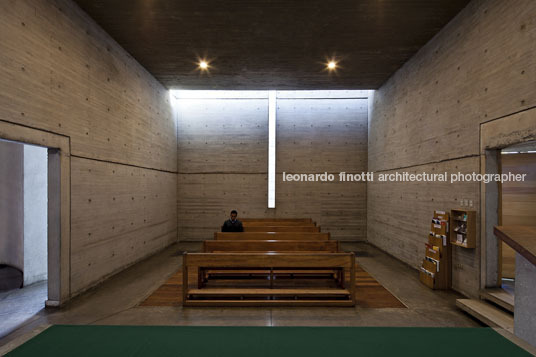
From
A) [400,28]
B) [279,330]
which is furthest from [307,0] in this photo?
[279,330]

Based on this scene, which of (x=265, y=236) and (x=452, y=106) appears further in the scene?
(x=265, y=236)

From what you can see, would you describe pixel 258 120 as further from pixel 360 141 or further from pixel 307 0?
pixel 307 0

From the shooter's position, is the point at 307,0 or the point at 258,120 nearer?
the point at 307,0

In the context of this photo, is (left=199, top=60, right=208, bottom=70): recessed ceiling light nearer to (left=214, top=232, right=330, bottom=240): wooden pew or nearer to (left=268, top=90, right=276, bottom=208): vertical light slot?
(left=268, top=90, right=276, bottom=208): vertical light slot

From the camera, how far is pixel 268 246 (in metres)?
4.65

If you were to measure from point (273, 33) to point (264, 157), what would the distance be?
4.33 meters

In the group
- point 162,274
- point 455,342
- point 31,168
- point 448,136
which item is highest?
point 448,136

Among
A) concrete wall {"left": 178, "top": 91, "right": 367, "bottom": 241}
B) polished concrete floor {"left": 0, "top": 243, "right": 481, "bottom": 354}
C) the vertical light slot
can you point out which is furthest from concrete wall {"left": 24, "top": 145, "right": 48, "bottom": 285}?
the vertical light slot

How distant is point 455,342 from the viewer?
1.42 m

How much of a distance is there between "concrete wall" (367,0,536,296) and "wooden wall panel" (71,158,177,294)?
5.61 m

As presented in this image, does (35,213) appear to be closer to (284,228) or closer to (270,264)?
(270,264)

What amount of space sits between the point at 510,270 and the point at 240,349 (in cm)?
527

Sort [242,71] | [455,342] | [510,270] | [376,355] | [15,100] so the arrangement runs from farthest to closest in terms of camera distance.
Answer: [242,71] → [510,270] → [15,100] → [455,342] → [376,355]

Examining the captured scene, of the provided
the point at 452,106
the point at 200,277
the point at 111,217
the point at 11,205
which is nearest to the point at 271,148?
the point at 111,217
